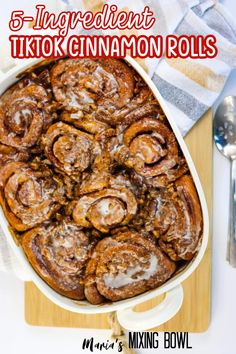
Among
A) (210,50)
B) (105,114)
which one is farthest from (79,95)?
(210,50)

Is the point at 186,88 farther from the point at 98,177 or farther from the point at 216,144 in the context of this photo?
the point at 98,177

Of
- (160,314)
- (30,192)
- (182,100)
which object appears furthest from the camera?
(182,100)

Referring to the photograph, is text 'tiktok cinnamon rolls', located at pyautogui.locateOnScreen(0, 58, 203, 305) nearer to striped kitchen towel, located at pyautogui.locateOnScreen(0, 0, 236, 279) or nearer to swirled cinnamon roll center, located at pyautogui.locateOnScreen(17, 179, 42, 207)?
swirled cinnamon roll center, located at pyautogui.locateOnScreen(17, 179, 42, 207)

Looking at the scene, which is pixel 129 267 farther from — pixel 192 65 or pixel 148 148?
pixel 192 65

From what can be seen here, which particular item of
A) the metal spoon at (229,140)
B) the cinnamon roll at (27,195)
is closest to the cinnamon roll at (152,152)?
the cinnamon roll at (27,195)

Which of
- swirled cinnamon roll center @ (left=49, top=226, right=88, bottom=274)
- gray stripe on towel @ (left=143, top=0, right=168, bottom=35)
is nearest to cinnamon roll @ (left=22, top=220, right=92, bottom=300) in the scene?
swirled cinnamon roll center @ (left=49, top=226, right=88, bottom=274)

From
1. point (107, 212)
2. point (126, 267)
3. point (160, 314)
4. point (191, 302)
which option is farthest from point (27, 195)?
point (191, 302)

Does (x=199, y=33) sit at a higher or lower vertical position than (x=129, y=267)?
higher
